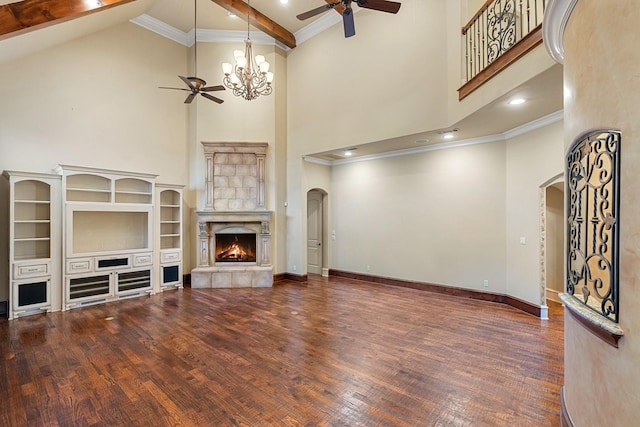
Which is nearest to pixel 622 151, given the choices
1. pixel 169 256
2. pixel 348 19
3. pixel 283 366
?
pixel 348 19

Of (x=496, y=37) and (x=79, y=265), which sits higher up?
(x=496, y=37)

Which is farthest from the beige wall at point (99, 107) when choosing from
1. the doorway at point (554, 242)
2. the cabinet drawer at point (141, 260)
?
the doorway at point (554, 242)

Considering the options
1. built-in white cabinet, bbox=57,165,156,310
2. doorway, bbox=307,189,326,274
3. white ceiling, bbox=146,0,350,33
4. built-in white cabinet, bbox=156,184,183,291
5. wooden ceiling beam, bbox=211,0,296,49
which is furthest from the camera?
doorway, bbox=307,189,326,274

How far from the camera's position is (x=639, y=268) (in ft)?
4.52

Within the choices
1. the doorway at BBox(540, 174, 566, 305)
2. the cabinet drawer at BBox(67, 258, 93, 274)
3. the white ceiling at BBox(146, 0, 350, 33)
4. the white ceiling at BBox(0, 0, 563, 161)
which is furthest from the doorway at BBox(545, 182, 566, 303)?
the cabinet drawer at BBox(67, 258, 93, 274)

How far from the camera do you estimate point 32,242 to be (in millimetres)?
5121

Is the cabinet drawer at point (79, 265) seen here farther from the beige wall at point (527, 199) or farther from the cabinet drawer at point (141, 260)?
the beige wall at point (527, 199)

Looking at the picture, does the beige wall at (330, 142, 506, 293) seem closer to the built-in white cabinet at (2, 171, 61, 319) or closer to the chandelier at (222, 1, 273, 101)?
the chandelier at (222, 1, 273, 101)

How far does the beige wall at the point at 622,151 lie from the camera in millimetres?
1399

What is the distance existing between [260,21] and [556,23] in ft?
19.2

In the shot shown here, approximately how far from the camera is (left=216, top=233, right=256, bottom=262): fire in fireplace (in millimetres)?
7195

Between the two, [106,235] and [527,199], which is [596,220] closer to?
[527,199]

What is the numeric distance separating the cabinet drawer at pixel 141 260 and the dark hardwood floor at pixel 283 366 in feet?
3.11

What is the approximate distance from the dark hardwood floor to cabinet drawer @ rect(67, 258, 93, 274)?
712mm
